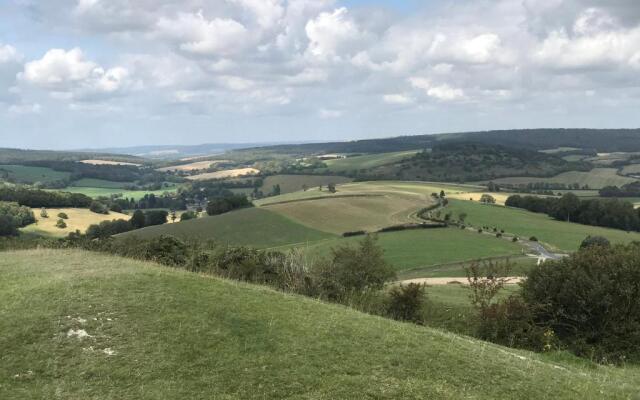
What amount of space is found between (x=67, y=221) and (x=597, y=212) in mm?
126042

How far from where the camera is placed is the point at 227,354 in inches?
552

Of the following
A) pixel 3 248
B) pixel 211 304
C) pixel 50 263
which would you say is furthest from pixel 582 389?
pixel 3 248

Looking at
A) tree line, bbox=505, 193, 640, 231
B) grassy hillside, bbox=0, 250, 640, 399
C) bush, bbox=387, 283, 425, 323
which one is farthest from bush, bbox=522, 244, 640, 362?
tree line, bbox=505, 193, 640, 231

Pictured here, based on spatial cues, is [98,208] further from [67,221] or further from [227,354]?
[227,354]

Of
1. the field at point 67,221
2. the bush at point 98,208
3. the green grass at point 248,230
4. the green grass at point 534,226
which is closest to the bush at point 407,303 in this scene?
the green grass at point 248,230

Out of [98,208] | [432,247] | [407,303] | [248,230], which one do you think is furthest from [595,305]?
[98,208]

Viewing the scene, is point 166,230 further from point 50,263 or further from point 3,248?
point 50,263

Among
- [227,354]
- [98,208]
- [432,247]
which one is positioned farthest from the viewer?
[98,208]

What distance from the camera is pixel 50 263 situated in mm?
25328

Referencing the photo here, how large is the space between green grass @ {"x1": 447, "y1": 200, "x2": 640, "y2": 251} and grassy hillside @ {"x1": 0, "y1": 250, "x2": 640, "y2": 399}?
85349 mm

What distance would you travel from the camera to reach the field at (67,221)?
322 feet

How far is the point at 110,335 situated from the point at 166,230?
280 ft

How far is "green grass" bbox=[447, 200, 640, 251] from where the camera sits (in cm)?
9694

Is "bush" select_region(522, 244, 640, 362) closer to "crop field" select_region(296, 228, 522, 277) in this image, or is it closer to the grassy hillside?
the grassy hillside
